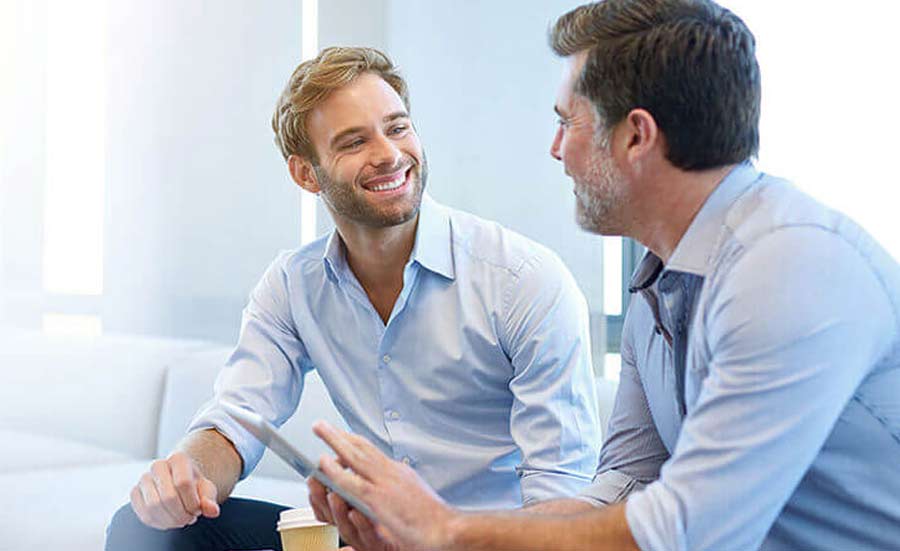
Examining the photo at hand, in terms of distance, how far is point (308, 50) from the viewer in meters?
3.09

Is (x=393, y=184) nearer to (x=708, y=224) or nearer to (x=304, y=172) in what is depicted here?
(x=304, y=172)

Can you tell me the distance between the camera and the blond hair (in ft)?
6.38

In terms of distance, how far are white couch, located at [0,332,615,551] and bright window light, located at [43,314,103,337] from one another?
0.02m

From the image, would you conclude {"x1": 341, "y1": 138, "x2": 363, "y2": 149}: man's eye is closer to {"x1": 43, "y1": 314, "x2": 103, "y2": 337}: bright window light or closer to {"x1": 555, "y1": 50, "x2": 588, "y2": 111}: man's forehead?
{"x1": 555, "y1": 50, "x2": 588, "y2": 111}: man's forehead

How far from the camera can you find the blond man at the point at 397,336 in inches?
70.0

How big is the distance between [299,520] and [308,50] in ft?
6.06

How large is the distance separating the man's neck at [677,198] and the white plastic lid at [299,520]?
0.58 meters

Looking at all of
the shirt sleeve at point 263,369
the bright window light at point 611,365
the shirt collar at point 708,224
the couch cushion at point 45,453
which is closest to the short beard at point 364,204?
the shirt sleeve at point 263,369

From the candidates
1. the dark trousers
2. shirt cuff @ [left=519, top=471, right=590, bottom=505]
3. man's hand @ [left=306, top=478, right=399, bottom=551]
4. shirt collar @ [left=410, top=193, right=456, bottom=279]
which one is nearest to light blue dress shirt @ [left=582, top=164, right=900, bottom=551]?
man's hand @ [left=306, top=478, right=399, bottom=551]

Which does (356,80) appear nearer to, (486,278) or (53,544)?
(486,278)

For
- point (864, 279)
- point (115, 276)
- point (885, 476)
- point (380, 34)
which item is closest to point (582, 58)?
point (864, 279)

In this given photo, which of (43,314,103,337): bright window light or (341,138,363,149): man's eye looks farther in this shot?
(43,314,103,337): bright window light

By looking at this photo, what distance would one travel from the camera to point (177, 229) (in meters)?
3.10

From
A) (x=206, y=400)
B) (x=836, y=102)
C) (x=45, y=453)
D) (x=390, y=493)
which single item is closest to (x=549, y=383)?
(x=390, y=493)
